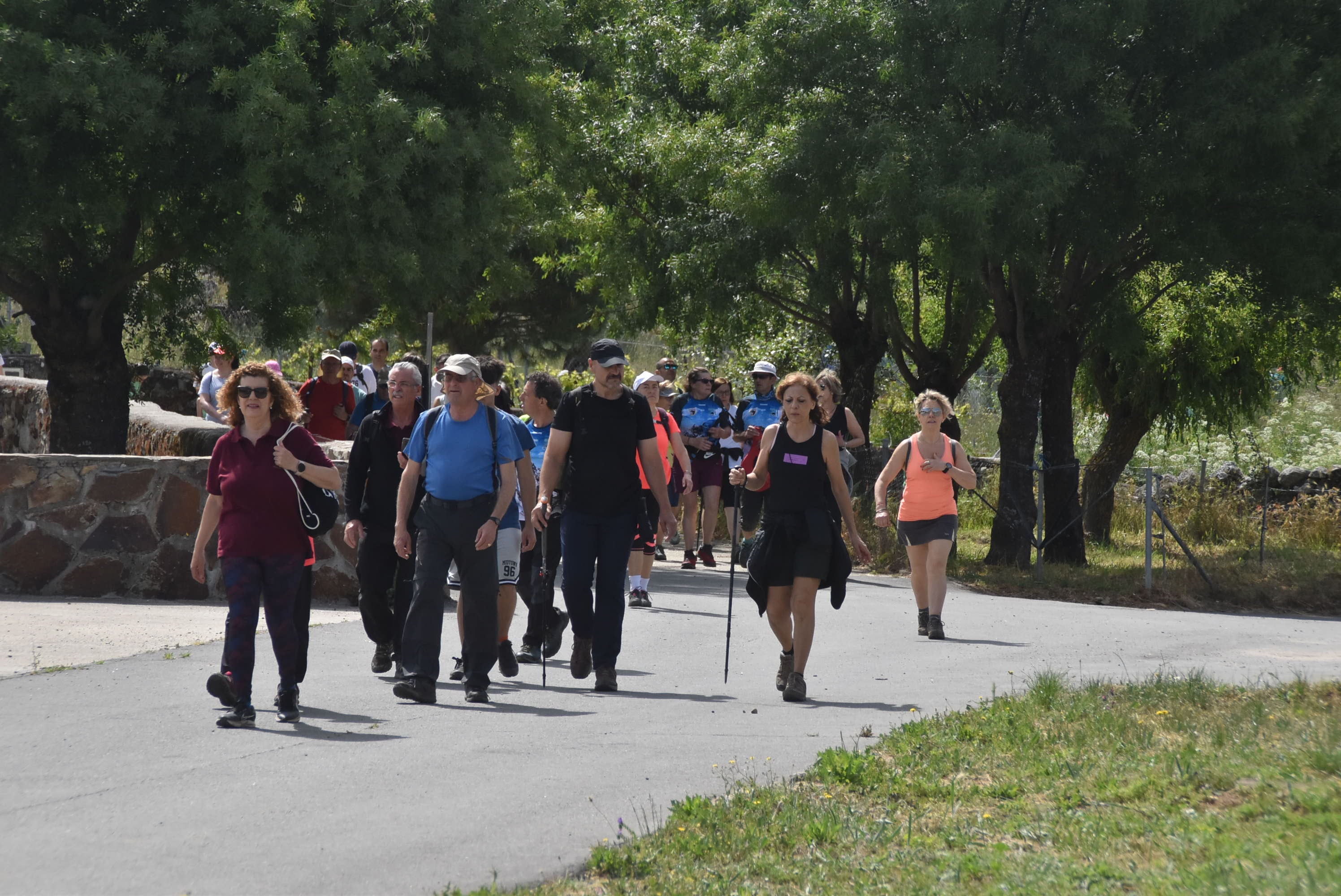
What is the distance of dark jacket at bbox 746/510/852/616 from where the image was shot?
8664 millimetres

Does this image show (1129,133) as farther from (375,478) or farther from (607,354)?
(375,478)

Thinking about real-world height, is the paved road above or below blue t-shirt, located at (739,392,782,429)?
below

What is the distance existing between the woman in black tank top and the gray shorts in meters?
2.59

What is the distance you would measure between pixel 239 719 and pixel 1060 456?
44.1 feet

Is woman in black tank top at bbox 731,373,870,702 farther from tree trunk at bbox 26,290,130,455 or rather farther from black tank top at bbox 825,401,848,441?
tree trunk at bbox 26,290,130,455

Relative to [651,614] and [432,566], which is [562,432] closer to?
[432,566]

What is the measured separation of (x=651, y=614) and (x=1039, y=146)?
5.81 metres

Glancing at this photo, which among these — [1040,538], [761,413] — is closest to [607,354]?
[761,413]

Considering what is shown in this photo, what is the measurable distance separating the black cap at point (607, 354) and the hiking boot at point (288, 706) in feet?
→ 7.84

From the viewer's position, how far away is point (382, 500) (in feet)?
29.5

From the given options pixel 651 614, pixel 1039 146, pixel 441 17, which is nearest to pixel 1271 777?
pixel 651 614

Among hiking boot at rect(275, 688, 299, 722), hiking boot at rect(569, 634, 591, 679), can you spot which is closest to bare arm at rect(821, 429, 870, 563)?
hiking boot at rect(569, 634, 591, 679)

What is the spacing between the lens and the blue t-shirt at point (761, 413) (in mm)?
15945

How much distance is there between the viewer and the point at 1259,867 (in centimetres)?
456
